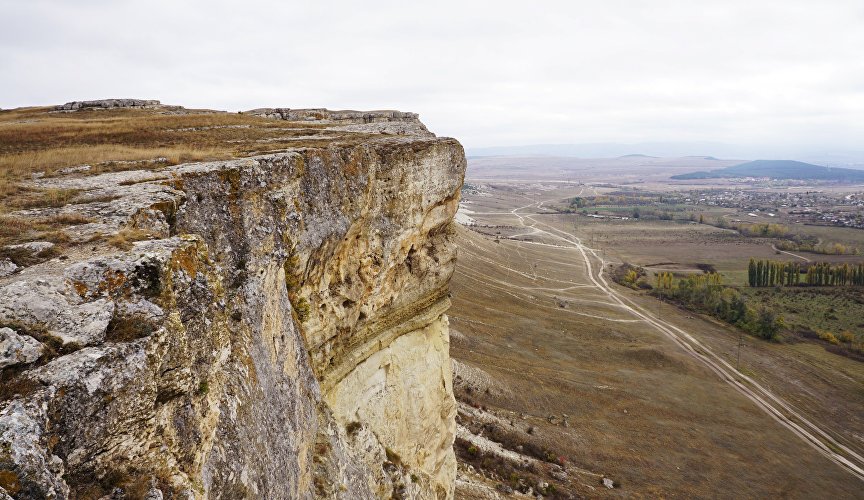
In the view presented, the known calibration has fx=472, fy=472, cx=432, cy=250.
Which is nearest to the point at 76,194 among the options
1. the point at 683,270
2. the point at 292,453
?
the point at 292,453

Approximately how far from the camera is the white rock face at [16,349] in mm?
5107

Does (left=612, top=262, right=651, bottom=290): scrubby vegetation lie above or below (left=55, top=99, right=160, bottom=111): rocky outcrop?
below

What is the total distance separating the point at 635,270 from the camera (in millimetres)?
114188

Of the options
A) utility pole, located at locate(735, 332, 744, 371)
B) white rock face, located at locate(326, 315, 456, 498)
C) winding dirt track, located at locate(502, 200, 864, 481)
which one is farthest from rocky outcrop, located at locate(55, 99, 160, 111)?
utility pole, located at locate(735, 332, 744, 371)

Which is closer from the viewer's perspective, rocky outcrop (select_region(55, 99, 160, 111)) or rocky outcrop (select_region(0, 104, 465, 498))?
rocky outcrop (select_region(0, 104, 465, 498))

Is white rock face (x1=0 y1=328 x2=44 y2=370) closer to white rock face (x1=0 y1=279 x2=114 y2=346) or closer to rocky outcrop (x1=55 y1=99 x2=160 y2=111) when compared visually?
white rock face (x1=0 y1=279 x2=114 y2=346)

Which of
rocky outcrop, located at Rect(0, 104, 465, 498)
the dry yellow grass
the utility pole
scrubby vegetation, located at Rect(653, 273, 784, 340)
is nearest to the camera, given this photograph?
rocky outcrop, located at Rect(0, 104, 465, 498)

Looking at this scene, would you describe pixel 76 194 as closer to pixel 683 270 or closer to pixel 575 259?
pixel 575 259

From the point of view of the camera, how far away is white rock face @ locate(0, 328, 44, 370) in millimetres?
5107

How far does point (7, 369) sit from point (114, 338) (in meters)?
1.06

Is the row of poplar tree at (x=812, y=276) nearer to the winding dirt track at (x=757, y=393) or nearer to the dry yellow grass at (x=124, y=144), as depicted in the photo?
the winding dirt track at (x=757, y=393)

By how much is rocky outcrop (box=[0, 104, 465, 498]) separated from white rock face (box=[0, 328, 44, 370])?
16mm

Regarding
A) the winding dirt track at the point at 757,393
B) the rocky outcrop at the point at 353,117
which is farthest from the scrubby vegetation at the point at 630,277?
the rocky outcrop at the point at 353,117

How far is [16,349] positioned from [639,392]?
188 feet
